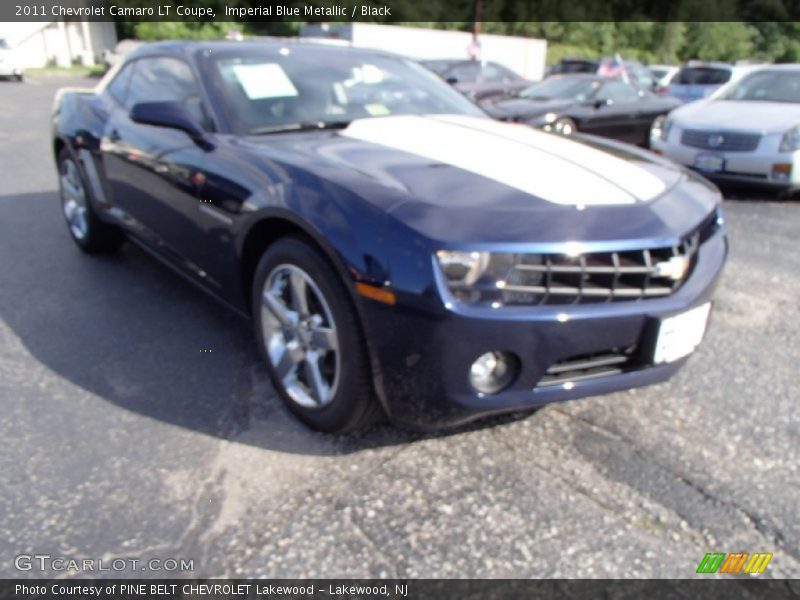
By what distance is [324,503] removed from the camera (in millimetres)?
2061

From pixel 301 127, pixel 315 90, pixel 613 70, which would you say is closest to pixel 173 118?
pixel 301 127

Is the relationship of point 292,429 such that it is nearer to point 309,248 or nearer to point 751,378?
point 309,248

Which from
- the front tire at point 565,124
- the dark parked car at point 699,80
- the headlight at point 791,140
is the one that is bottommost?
the dark parked car at point 699,80

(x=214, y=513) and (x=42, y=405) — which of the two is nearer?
(x=214, y=513)

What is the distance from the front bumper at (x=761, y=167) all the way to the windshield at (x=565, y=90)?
2944 millimetres

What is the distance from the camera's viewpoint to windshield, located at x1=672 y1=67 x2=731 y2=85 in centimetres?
1489

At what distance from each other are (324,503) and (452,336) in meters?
0.68

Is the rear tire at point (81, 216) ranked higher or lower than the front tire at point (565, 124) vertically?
higher

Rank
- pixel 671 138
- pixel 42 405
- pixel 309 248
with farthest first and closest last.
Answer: pixel 671 138 < pixel 42 405 < pixel 309 248

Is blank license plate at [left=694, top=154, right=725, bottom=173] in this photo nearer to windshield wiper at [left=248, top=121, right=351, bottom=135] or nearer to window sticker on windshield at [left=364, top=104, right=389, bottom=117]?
window sticker on windshield at [left=364, top=104, right=389, bottom=117]

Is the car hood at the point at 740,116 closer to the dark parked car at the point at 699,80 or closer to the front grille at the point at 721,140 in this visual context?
the front grille at the point at 721,140

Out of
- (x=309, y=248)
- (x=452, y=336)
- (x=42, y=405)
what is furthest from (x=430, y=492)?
(x=42, y=405)

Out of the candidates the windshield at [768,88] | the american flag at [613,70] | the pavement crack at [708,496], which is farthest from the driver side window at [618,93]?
the pavement crack at [708,496]

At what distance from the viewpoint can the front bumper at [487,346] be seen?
1902 mm
